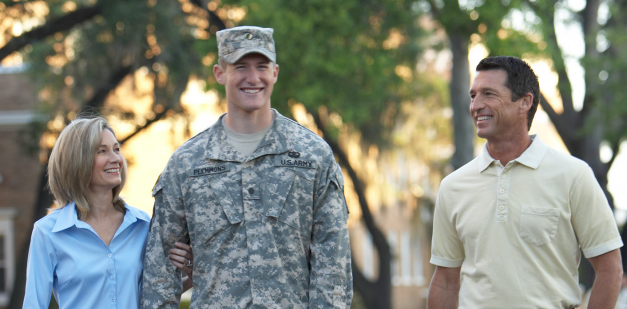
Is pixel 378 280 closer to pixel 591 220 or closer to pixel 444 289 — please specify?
pixel 444 289

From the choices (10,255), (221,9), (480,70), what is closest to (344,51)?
(221,9)

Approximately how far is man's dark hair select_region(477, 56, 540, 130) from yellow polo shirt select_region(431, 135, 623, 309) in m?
0.23

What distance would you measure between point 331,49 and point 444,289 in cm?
858

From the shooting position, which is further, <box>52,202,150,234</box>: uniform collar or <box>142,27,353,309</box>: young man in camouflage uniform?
<box>52,202,150,234</box>: uniform collar

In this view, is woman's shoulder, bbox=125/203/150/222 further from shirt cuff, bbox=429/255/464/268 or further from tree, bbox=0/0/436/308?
tree, bbox=0/0/436/308

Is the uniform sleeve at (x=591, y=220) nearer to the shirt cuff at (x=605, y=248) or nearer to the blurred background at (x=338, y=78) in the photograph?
the shirt cuff at (x=605, y=248)

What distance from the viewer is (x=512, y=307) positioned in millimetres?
3270

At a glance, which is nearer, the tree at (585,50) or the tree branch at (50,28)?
the tree at (585,50)

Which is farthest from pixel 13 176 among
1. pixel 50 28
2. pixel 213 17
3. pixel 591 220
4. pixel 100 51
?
pixel 591 220

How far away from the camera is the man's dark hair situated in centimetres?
344

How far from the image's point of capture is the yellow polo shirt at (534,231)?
10.6 feet

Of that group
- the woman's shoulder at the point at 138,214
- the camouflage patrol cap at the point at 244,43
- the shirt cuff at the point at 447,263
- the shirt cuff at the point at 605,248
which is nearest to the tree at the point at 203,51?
the woman's shoulder at the point at 138,214

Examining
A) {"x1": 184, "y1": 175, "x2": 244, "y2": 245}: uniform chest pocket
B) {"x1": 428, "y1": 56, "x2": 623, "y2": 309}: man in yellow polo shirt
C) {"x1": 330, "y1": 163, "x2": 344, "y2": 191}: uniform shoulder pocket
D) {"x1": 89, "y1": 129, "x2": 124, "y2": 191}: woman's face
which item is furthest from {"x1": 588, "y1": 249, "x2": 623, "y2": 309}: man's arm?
{"x1": 89, "y1": 129, "x2": 124, "y2": 191}: woman's face

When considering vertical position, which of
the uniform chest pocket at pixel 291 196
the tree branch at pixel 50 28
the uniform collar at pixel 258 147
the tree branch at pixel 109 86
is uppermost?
the tree branch at pixel 50 28
